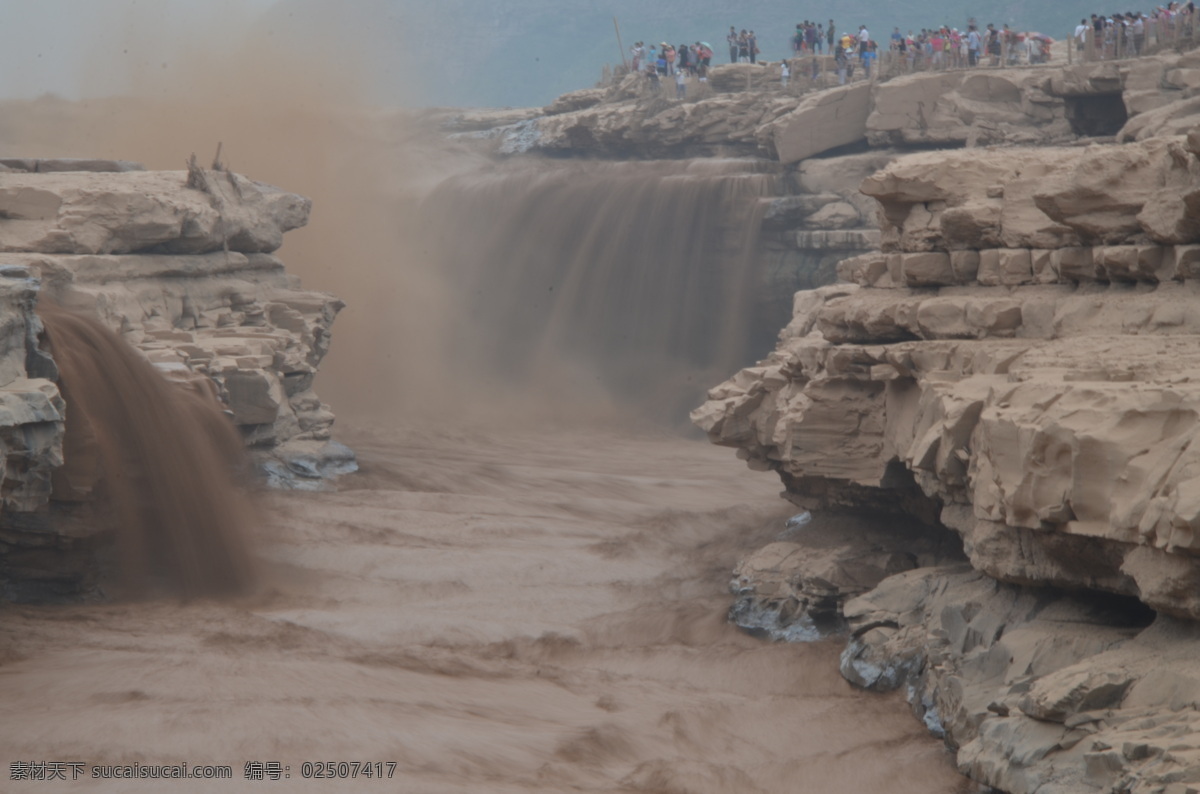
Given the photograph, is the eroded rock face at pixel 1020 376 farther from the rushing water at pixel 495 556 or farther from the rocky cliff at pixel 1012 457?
the rushing water at pixel 495 556

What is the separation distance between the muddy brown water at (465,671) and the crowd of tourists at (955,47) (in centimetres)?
1098

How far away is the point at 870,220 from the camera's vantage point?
2195 cm

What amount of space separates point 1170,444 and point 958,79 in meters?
17.4

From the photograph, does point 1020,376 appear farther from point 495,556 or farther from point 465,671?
point 495,556

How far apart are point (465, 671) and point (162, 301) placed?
24.4 feet

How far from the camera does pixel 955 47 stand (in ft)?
77.7

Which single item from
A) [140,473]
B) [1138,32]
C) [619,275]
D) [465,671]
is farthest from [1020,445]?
[619,275]

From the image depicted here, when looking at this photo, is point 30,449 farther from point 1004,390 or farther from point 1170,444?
point 1170,444

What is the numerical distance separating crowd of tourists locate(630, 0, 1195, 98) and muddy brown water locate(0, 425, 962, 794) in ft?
36.0

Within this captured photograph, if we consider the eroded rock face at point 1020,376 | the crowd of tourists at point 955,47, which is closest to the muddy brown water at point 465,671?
the eroded rock face at point 1020,376

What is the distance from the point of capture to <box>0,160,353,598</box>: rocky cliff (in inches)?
388

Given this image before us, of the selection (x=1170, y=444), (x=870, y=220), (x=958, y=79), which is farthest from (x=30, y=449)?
(x=958, y=79)

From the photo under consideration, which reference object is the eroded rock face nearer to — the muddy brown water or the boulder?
the muddy brown water

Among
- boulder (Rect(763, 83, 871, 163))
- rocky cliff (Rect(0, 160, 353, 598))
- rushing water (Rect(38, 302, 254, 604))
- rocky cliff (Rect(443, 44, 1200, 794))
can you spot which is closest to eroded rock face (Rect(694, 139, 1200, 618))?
rocky cliff (Rect(443, 44, 1200, 794))
